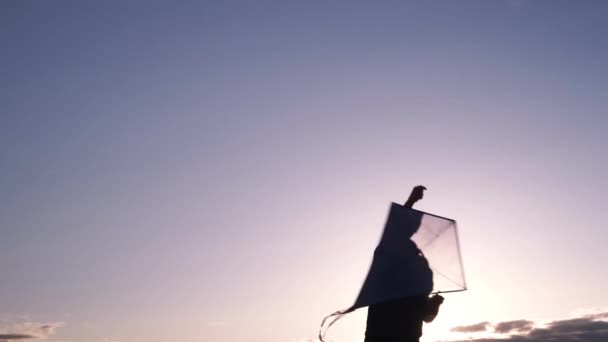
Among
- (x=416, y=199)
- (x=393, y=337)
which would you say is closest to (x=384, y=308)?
(x=393, y=337)

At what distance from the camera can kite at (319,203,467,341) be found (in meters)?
11.1

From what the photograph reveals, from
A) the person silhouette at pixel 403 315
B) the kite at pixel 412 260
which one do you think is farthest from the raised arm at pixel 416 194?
the kite at pixel 412 260

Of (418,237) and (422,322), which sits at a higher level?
(418,237)

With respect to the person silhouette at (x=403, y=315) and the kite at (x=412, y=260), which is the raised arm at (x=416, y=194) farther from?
the kite at (x=412, y=260)

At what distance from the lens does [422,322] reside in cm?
1023

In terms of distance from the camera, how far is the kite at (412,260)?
1114cm

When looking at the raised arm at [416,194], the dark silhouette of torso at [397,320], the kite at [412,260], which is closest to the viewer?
the dark silhouette of torso at [397,320]

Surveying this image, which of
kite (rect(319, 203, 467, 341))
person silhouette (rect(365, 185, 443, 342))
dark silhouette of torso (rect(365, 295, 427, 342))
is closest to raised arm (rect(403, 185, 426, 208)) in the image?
person silhouette (rect(365, 185, 443, 342))

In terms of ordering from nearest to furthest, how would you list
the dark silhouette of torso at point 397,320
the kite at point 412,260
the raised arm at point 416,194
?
the dark silhouette of torso at point 397,320 < the kite at point 412,260 < the raised arm at point 416,194

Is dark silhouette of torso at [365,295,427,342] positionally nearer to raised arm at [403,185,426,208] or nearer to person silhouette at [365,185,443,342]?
person silhouette at [365,185,443,342]

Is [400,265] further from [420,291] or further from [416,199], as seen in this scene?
[416,199]

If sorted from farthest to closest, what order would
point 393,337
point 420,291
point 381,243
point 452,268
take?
point 381,243, point 452,268, point 420,291, point 393,337

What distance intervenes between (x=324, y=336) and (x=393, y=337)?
2502 millimetres

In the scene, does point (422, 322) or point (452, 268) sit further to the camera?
point (452, 268)
